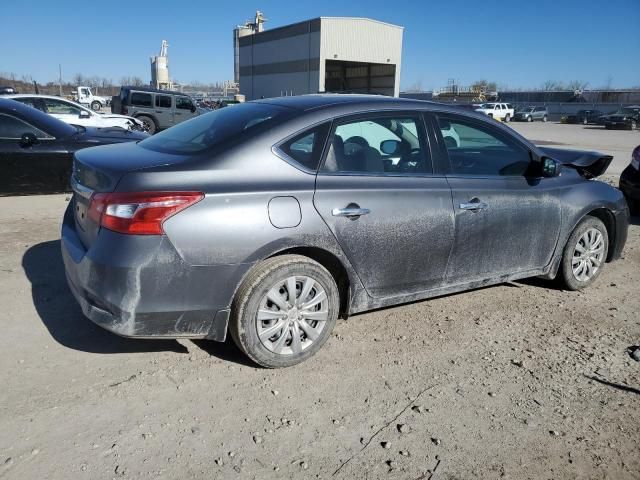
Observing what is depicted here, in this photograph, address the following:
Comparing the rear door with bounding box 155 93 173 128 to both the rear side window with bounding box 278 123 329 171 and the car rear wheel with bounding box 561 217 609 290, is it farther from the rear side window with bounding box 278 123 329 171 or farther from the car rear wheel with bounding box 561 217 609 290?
the rear side window with bounding box 278 123 329 171

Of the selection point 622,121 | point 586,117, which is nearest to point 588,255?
point 622,121

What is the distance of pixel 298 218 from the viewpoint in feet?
9.93

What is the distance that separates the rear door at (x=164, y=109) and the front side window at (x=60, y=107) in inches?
296

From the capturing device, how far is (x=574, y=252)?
15.0 ft

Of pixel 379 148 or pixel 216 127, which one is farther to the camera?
pixel 379 148

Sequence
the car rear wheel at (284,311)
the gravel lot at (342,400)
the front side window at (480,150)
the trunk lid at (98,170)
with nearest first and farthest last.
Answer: the gravel lot at (342,400), the trunk lid at (98,170), the car rear wheel at (284,311), the front side window at (480,150)

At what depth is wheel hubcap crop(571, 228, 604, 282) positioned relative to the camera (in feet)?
15.1

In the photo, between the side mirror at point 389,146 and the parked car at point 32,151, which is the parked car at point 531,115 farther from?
the side mirror at point 389,146

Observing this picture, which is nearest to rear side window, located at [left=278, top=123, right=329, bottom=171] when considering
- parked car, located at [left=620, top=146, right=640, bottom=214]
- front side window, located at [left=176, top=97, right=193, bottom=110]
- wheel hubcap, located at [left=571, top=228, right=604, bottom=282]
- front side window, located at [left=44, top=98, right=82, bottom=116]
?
wheel hubcap, located at [left=571, top=228, right=604, bottom=282]

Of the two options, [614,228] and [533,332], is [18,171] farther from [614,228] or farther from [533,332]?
[614,228]

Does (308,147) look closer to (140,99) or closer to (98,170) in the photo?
(98,170)

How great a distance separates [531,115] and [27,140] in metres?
54.0

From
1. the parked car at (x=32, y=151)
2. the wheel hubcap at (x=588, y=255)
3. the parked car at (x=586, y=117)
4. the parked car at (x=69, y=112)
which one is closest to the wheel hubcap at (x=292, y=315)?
the wheel hubcap at (x=588, y=255)

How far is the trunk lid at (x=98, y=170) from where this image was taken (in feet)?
9.37
